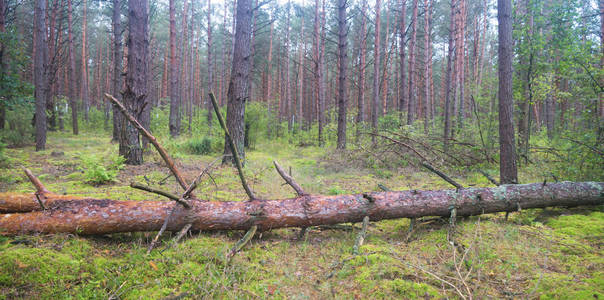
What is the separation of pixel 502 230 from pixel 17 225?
216 inches

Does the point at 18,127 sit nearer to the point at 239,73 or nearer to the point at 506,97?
the point at 239,73

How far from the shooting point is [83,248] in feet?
8.70

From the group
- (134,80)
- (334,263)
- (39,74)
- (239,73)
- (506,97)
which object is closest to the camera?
(334,263)

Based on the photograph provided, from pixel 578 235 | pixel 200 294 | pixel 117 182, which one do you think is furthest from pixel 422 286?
pixel 117 182

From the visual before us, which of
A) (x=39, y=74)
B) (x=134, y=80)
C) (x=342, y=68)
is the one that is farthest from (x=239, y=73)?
(x=39, y=74)

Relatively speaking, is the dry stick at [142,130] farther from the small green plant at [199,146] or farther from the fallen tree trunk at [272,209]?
the small green plant at [199,146]

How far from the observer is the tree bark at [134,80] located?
705 cm

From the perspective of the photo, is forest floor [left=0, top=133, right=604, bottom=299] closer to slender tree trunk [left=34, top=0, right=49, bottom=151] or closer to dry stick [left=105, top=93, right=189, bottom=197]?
dry stick [left=105, top=93, right=189, bottom=197]

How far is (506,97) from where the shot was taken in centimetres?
520

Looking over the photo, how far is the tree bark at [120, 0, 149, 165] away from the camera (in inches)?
277

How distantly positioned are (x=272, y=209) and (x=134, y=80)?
5.94m

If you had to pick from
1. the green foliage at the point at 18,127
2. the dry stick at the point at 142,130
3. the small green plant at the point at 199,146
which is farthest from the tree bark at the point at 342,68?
the green foliage at the point at 18,127

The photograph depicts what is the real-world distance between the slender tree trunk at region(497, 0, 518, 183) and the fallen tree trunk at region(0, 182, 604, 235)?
0.92 metres

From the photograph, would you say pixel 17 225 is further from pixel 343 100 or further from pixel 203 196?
pixel 343 100
